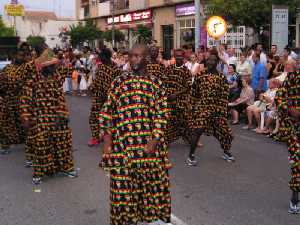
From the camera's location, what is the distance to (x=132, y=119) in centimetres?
403

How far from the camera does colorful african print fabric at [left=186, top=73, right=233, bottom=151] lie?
712 centimetres

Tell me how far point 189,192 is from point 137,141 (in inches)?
86.4

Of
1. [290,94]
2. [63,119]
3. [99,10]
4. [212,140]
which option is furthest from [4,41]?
[99,10]

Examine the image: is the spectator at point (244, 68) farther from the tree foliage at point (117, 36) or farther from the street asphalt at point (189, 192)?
the tree foliage at point (117, 36)

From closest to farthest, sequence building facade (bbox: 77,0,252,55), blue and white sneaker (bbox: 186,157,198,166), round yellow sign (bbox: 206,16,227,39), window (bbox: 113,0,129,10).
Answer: blue and white sneaker (bbox: 186,157,198,166), round yellow sign (bbox: 206,16,227,39), building facade (bbox: 77,0,252,55), window (bbox: 113,0,129,10)

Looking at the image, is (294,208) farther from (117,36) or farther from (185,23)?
(117,36)

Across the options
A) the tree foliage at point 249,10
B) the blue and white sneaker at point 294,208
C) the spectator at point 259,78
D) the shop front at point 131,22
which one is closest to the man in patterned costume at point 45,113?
the blue and white sneaker at point 294,208

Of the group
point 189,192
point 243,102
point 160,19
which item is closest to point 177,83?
point 189,192

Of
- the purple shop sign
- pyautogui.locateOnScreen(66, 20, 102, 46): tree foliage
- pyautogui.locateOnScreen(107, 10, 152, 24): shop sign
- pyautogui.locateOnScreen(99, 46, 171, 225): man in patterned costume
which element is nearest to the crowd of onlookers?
pyautogui.locateOnScreen(99, 46, 171, 225): man in patterned costume

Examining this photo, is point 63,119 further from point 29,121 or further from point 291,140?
point 291,140

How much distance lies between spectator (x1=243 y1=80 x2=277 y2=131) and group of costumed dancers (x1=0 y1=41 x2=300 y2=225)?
2558mm

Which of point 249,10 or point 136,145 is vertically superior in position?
point 249,10

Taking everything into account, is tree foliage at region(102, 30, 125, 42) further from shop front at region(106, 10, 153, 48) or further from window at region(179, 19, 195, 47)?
window at region(179, 19, 195, 47)

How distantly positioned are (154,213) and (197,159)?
3.84 m
